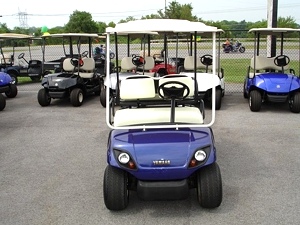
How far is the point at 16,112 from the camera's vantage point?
8.41 metres

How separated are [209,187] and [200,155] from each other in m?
0.32

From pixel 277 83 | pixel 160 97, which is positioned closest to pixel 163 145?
pixel 160 97

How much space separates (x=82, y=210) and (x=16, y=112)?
17.6ft

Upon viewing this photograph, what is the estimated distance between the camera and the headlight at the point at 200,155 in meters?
3.40

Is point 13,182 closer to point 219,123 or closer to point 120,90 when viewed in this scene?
point 120,90

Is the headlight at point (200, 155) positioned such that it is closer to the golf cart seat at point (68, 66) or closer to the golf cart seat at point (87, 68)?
the golf cart seat at point (87, 68)

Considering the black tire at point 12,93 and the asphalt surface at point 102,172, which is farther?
the black tire at point 12,93

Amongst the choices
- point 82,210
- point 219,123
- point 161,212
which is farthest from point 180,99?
point 219,123

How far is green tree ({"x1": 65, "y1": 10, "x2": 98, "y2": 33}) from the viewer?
3730cm

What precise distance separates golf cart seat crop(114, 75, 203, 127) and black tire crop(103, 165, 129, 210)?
22.5 inches

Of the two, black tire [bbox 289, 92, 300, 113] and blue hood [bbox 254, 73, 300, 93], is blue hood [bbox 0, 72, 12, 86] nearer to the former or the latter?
blue hood [bbox 254, 73, 300, 93]

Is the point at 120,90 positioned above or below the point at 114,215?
above

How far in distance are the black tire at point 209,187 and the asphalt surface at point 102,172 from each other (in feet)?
0.37

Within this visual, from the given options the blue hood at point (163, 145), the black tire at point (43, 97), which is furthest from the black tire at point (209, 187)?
the black tire at point (43, 97)
